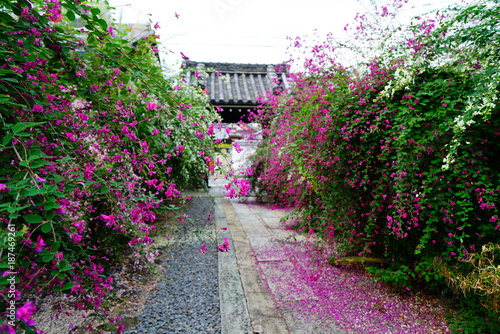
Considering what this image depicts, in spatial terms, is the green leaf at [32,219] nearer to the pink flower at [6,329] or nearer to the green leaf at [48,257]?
the green leaf at [48,257]

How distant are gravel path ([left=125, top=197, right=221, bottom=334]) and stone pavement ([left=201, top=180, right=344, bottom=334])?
10 cm

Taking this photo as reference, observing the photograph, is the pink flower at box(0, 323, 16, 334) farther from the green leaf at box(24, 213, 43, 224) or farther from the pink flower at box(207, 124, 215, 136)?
the pink flower at box(207, 124, 215, 136)

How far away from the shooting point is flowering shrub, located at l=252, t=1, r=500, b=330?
183 cm

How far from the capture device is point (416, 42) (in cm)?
224

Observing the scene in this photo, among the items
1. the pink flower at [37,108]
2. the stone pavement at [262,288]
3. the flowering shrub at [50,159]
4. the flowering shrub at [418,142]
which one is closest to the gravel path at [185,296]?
the stone pavement at [262,288]

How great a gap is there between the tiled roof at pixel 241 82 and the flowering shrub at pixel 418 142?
474 cm

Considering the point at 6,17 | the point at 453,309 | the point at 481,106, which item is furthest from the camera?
the point at 453,309

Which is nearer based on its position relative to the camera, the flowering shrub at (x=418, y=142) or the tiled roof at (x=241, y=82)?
the flowering shrub at (x=418, y=142)

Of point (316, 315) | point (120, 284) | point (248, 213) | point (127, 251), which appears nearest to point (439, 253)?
point (316, 315)

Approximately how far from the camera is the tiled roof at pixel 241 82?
750cm

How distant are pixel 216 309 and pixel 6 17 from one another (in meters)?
2.18

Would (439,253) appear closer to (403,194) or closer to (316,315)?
(403,194)

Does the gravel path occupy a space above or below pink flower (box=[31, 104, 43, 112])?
below

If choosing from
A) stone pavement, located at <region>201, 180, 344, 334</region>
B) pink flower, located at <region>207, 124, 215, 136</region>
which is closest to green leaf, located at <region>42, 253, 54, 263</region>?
stone pavement, located at <region>201, 180, 344, 334</region>
